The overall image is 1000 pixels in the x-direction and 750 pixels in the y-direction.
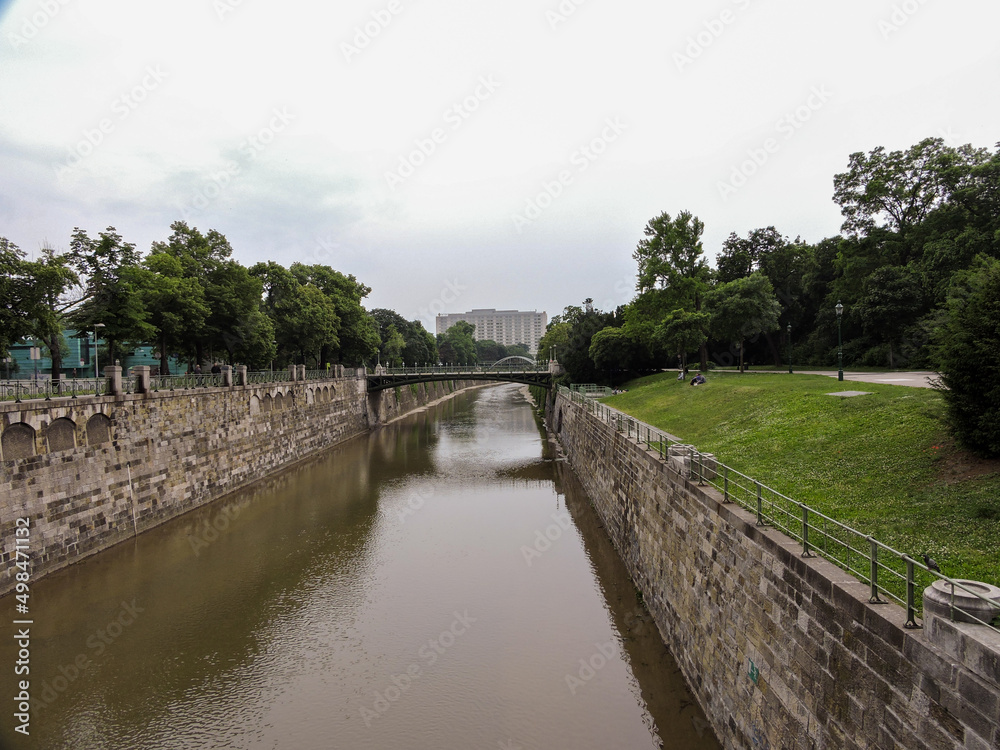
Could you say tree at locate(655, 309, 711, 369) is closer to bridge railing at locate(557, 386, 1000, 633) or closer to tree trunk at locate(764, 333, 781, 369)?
tree trunk at locate(764, 333, 781, 369)

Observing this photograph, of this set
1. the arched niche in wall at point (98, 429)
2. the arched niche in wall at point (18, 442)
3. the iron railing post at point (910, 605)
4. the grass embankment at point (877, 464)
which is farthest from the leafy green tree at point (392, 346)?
the iron railing post at point (910, 605)

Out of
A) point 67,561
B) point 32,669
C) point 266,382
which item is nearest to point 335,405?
point 266,382

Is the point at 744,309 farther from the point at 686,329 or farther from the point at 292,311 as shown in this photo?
the point at 292,311

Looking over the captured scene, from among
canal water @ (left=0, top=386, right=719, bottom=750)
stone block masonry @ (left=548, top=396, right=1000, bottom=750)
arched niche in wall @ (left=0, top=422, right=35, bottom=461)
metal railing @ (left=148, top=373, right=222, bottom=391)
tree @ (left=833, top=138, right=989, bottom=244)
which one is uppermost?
tree @ (left=833, top=138, right=989, bottom=244)

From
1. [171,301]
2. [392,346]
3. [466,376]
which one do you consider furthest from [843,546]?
[392,346]

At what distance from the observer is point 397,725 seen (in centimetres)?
1111

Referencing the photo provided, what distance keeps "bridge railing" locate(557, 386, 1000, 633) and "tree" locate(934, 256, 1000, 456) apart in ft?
10.3

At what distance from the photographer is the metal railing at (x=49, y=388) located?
1708cm

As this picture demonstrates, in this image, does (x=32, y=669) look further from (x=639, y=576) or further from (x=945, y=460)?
(x=945, y=460)

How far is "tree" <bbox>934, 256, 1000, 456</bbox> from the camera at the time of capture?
9477mm

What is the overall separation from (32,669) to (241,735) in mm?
6118

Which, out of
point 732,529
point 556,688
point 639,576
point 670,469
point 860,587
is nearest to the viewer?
point 860,587

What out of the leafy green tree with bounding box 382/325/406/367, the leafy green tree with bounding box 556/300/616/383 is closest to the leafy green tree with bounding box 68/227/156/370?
the leafy green tree with bounding box 556/300/616/383

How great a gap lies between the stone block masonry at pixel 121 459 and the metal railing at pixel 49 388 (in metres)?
0.45
